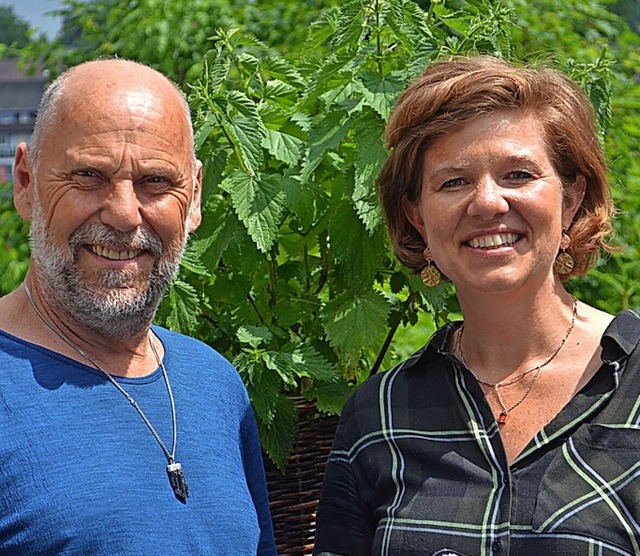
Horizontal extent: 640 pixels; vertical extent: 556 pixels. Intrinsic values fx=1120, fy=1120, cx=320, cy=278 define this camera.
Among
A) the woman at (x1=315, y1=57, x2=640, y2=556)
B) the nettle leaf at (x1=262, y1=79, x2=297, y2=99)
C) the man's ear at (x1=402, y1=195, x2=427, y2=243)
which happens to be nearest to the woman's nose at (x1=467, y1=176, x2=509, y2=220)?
the woman at (x1=315, y1=57, x2=640, y2=556)

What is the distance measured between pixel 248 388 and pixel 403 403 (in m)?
0.49

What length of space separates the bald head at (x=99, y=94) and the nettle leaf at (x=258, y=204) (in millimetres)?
518

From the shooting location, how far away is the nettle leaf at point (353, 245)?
117 inches

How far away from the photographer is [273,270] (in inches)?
124

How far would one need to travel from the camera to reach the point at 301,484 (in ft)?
9.90

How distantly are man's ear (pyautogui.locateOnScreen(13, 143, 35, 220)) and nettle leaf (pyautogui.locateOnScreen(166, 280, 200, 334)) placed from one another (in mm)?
598

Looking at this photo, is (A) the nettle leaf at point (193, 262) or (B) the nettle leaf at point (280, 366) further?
(A) the nettle leaf at point (193, 262)

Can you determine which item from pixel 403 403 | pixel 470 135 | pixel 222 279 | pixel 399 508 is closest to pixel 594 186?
pixel 470 135

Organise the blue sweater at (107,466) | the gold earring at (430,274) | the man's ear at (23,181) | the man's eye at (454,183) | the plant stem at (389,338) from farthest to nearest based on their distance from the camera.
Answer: the plant stem at (389,338) < the gold earring at (430,274) < the man's eye at (454,183) < the man's ear at (23,181) < the blue sweater at (107,466)

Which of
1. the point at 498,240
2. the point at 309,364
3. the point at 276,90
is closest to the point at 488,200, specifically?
the point at 498,240

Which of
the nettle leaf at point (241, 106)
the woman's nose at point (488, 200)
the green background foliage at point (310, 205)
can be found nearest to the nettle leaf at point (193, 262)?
the green background foliage at point (310, 205)

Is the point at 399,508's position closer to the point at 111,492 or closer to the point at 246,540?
the point at 246,540

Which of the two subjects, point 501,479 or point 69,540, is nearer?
point 69,540

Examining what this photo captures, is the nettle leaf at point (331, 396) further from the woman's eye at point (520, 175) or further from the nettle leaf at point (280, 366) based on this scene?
the woman's eye at point (520, 175)
